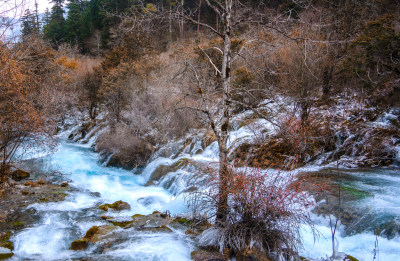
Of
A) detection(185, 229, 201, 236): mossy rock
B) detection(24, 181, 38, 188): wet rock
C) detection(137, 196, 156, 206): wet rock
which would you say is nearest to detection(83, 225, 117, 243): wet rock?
detection(185, 229, 201, 236): mossy rock

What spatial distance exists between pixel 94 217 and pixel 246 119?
7344mm

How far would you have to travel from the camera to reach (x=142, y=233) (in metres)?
6.35

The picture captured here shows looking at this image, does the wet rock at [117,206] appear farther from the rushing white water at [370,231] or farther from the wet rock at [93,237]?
the rushing white water at [370,231]

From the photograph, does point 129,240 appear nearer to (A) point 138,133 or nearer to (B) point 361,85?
(A) point 138,133

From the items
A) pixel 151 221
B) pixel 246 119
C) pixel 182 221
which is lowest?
pixel 151 221

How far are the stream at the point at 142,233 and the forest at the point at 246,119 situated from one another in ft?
0.40

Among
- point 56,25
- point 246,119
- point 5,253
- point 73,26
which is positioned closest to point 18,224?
point 5,253

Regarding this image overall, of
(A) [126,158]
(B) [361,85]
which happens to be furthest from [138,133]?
(B) [361,85]

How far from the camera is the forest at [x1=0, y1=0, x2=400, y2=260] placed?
487cm

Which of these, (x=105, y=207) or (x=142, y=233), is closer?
(x=142, y=233)

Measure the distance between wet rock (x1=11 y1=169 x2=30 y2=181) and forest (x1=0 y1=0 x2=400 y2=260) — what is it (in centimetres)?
13

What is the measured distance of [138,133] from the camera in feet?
50.8

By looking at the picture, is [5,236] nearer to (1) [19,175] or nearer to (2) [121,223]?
(2) [121,223]

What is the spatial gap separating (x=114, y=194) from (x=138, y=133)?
215 inches
